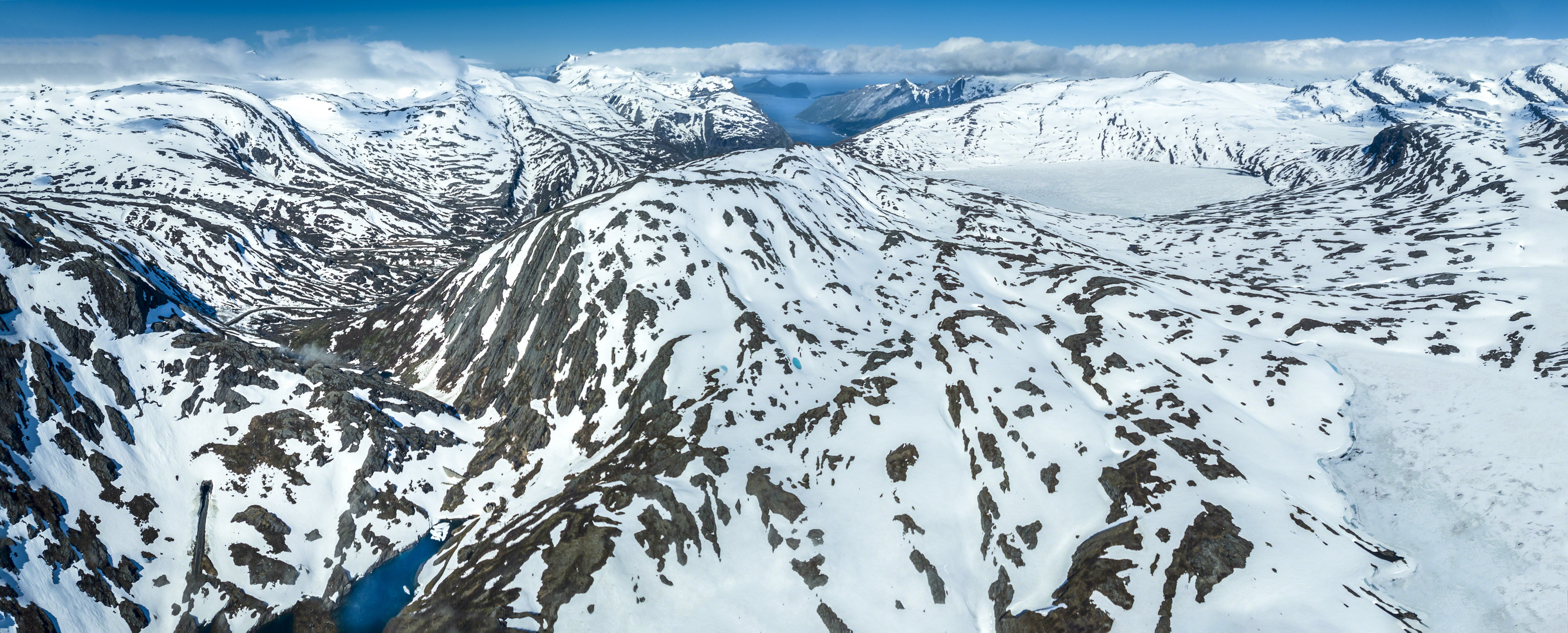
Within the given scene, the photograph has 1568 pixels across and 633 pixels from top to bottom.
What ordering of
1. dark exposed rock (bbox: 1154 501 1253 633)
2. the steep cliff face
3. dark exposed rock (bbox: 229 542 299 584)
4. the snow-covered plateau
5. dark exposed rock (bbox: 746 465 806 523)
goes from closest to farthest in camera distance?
dark exposed rock (bbox: 1154 501 1253 633)
the snow-covered plateau
the steep cliff face
dark exposed rock (bbox: 229 542 299 584)
dark exposed rock (bbox: 746 465 806 523)

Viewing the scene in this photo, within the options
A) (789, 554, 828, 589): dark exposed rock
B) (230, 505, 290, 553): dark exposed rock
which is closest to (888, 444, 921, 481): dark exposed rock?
(789, 554, 828, 589): dark exposed rock

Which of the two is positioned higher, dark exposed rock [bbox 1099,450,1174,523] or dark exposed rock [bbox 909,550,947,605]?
dark exposed rock [bbox 1099,450,1174,523]

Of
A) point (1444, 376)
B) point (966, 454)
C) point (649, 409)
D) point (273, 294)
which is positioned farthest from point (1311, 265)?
point (273, 294)

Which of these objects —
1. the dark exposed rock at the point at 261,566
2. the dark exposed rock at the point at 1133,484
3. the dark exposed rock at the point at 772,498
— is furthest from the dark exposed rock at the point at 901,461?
the dark exposed rock at the point at 261,566

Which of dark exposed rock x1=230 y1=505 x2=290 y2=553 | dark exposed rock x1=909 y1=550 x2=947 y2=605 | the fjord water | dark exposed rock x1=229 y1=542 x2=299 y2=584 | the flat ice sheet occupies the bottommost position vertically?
dark exposed rock x1=909 y1=550 x2=947 y2=605

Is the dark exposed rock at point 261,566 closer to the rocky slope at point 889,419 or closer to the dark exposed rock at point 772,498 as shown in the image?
the rocky slope at point 889,419

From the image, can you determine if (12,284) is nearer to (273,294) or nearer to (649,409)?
(649,409)

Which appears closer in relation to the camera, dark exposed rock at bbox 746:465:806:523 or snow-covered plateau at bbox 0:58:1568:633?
snow-covered plateau at bbox 0:58:1568:633

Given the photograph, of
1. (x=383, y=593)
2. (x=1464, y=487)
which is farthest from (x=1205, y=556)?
(x=383, y=593)

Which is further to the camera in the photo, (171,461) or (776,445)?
(776,445)

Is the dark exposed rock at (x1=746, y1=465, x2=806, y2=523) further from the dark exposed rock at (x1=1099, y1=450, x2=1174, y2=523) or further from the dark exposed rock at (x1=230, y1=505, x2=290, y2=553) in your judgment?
the dark exposed rock at (x1=230, y1=505, x2=290, y2=553)

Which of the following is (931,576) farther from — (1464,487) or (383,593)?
(383,593)
